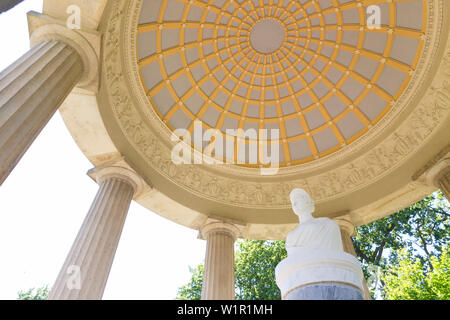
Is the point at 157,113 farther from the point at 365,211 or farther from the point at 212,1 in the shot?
the point at 365,211

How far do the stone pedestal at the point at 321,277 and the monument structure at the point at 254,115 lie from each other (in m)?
7.95

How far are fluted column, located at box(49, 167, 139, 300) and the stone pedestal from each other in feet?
25.1

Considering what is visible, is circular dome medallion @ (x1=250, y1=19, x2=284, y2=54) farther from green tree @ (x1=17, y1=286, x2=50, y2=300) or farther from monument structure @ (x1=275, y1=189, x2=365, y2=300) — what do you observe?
green tree @ (x1=17, y1=286, x2=50, y2=300)

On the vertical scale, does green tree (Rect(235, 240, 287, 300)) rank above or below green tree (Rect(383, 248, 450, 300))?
above

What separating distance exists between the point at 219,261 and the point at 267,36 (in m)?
12.3

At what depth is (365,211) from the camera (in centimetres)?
1775

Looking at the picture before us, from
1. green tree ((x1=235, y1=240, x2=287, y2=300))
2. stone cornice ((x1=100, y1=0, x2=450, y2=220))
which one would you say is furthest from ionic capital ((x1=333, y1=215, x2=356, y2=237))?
green tree ((x1=235, y1=240, x2=287, y2=300))

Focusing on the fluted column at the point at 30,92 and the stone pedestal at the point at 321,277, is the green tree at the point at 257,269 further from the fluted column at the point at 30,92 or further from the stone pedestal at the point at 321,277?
the stone pedestal at the point at 321,277

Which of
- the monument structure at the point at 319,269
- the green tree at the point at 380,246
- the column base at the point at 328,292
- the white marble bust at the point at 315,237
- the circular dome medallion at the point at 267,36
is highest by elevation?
the circular dome medallion at the point at 267,36

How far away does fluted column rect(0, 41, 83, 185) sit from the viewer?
294 inches

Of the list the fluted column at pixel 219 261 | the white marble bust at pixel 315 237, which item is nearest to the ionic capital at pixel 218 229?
the fluted column at pixel 219 261

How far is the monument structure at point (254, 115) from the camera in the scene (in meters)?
14.4

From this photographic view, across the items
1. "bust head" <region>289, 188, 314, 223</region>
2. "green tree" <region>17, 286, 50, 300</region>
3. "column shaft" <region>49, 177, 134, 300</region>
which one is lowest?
"bust head" <region>289, 188, 314, 223</region>
